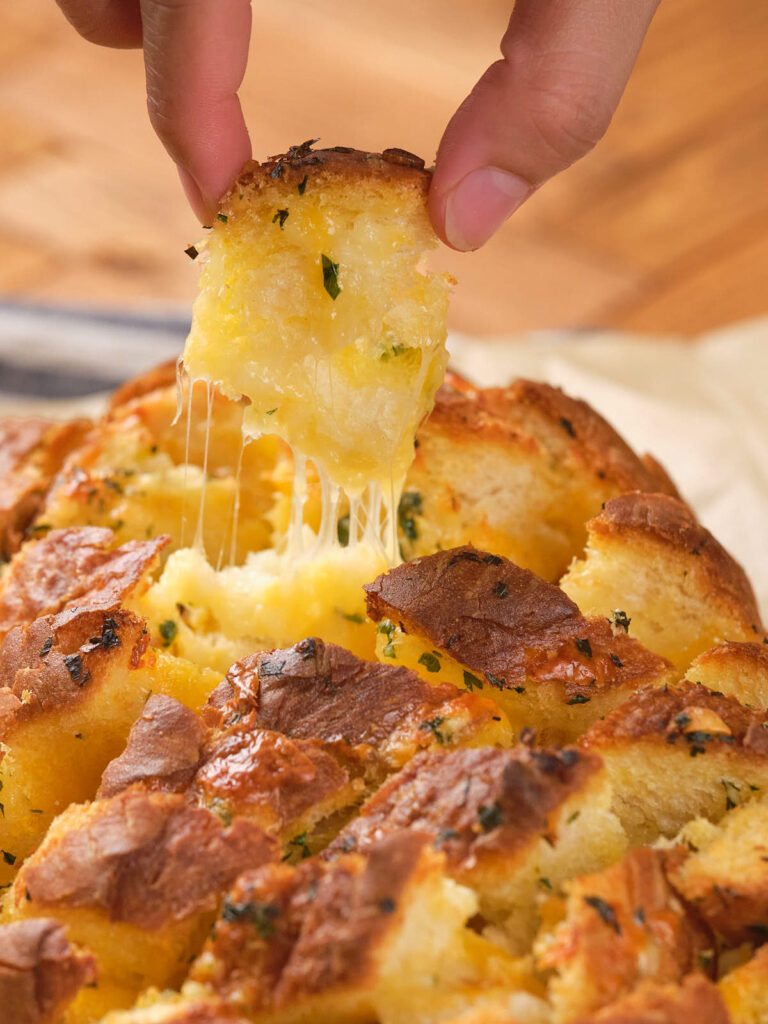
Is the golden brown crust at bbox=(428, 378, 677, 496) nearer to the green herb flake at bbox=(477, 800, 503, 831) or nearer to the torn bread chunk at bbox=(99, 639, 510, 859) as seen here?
the torn bread chunk at bbox=(99, 639, 510, 859)

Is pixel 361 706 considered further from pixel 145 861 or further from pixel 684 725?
pixel 684 725

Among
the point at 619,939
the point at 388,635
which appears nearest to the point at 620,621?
the point at 388,635

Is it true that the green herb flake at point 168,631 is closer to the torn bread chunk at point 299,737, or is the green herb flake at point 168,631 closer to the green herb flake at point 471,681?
the torn bread chunk at point 299,737

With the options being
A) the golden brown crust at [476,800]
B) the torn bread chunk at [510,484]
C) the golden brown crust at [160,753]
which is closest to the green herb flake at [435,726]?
the golden brown crust at [476,800]

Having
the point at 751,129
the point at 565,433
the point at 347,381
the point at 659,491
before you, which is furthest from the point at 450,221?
the point at 751,129

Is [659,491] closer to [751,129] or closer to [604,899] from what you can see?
[604,899]

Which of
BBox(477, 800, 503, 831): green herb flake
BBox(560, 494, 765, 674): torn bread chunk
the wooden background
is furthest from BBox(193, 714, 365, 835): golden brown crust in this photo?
the wooden background
